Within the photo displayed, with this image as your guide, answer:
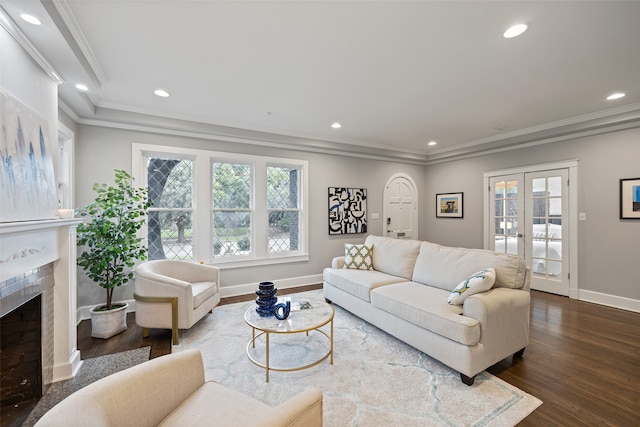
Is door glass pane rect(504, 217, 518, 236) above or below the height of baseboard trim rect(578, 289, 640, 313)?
above

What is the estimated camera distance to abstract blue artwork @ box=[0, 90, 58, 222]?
4.88 ft

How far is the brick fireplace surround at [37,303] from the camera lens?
61.2 inches

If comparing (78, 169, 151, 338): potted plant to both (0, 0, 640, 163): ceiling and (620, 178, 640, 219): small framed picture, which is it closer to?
(0, 0, 640, 163): ceiling

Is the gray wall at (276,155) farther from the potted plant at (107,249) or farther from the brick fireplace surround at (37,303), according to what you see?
the brick fireplace surround at (37,303)

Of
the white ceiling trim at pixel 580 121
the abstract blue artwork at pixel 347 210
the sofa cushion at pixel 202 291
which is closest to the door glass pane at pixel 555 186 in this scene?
the white ceiling trim at pixel 580 121

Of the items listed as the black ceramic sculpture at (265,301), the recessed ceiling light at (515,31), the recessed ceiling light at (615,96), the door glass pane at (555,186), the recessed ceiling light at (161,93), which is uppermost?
the recessed ceiling light at (161,93)

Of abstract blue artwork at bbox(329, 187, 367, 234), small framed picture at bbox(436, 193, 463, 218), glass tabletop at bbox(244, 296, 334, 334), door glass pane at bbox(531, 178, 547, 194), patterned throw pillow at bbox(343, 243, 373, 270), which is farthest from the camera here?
small framed picture at bbox(436, 193, 463, 218)

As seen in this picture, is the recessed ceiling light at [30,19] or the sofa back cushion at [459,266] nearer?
the recessed ceiling light at [30,19]

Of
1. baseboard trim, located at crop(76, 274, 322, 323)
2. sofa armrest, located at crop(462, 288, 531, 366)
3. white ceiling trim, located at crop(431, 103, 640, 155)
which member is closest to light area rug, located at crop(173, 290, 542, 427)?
sofa armrest, located at crop(462, 288, 531, 366)

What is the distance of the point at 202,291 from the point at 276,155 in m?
2.44

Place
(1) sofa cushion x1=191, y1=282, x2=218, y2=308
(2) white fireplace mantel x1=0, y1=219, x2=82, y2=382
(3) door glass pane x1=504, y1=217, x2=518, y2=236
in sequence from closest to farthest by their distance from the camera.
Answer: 1. (2) white fireplace mantel x1=0, y1=219, x2=82, y2=382
2. (1) sofa cushion x1=191, y1=282, x2=218, y2=308
3. (3) door glass pane x1=504, y1=217, x2=518, y2=236

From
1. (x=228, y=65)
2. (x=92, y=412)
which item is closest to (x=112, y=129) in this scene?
(x=228, y=65)

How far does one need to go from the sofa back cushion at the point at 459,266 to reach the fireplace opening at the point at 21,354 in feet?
10.9

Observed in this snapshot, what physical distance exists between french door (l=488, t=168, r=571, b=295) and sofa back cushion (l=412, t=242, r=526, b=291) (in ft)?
8.14
